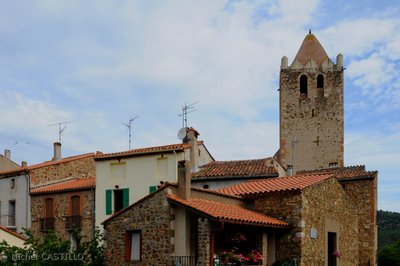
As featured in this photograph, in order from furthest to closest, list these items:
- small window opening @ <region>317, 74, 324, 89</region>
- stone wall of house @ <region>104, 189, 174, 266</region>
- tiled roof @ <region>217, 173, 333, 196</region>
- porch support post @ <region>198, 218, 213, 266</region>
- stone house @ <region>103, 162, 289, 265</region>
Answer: small window opening @ <region>317, 74, 324, 89</region>
tiled roof @ <region>217, 173, 333, 196</region>
stone wall of house @ <region>104, 189, 174, 266</region>
stone house @ <region>103, 162, 289, 265</region>
porch support post @ <region>198, 218, 213, 266</region>

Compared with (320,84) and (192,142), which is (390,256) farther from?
(192,142)

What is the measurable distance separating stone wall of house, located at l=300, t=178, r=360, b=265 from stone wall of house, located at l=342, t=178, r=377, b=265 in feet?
7.32

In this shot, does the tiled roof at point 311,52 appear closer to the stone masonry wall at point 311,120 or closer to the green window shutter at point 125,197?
the stone masonry wall at point 311,120

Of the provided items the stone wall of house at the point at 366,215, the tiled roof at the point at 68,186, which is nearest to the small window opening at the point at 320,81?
the stone wall of house at the point at 366,215

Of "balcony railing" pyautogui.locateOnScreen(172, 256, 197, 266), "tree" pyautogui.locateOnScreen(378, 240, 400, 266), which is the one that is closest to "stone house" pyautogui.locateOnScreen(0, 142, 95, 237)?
"balcony railing" pyautogui.locateOnScreen(172, 256, 197, 266)

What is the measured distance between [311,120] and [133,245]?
86.9 feet

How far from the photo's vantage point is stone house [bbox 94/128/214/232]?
31016 mm

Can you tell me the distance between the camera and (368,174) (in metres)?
27.8

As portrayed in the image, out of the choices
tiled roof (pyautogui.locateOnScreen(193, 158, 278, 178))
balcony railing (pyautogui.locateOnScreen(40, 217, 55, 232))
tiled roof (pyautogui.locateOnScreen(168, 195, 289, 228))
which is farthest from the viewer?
balcony railing (pyautogui.locateOnScreen(40, 217, 55, 232))

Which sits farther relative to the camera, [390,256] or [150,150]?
[390,256]

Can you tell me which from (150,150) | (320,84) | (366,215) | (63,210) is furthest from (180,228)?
(320,84)

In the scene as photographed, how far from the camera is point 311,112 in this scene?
4372 centimetres

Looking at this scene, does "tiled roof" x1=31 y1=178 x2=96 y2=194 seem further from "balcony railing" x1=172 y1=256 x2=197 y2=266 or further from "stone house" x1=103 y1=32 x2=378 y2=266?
"balcony railing" x1=172 y1=256 x2=197 y2=266

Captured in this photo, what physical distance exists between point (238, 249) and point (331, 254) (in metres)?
5.10
